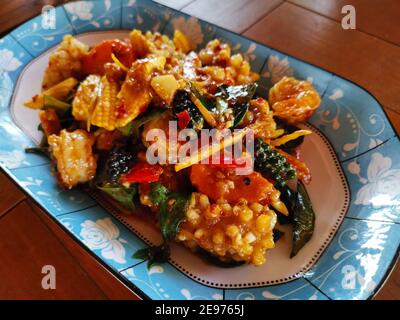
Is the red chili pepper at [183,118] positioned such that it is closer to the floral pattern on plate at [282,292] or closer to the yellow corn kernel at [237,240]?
the yellow corn kernel at [237,240]

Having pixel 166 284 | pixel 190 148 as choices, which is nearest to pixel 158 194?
pixel 190 148

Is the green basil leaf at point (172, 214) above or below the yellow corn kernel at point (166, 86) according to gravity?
below

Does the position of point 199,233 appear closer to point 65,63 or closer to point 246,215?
point 246,215

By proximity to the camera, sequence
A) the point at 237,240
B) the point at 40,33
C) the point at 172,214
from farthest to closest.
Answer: the point at 40,33 → the point at 172,214 → the point at 237,240

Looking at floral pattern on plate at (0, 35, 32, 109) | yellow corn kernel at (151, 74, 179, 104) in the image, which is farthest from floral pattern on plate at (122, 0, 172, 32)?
yellow corn kernel at (151, 74, 179, 104)

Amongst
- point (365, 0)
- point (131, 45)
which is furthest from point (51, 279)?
point (365, 0)

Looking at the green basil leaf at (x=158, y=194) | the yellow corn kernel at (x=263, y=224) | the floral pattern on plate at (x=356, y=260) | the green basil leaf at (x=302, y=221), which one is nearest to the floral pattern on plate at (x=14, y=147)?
the green basil leaf at (x=158, y=194)

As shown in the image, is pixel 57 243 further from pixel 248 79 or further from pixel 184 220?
pixel 248 79

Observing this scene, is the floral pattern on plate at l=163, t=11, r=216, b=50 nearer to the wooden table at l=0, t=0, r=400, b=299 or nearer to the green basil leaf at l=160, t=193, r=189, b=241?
the wooden table at l=0, t=0, r=400, b=299
